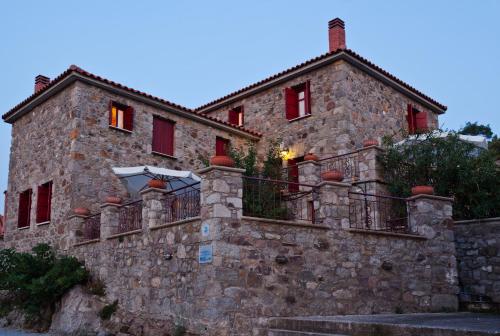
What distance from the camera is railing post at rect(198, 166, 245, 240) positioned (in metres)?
8.45

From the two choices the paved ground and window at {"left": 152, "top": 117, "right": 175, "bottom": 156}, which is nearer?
the paved ground

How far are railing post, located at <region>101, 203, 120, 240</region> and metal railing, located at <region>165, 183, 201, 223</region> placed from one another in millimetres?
1978

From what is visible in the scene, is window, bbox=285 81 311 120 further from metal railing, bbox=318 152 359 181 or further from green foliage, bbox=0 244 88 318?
green foliage, bbox=0 244 88 318

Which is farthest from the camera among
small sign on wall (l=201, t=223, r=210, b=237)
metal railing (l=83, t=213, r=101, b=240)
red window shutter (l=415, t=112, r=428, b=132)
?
red window shutter (l=415, t=112, r=428, b=132)

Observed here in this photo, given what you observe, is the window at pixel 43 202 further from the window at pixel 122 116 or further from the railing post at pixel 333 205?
the railing post at pixel 333 205

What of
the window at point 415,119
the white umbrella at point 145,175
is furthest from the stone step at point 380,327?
the window at point 415,119

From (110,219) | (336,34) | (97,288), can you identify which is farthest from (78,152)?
(336,34)

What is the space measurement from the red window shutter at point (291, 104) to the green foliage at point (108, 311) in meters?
8.59

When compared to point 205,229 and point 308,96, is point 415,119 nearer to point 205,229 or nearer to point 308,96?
point 308,96

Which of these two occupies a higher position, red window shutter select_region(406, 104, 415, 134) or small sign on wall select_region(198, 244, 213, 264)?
red window shutter select_region(406, 104, 415, 134)

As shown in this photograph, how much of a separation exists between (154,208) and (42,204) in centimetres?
625

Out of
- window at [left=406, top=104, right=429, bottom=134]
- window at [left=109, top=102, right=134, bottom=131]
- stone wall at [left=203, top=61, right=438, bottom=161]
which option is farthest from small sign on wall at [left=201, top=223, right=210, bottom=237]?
window at [left=406, top=104, right=429, bottom=134]

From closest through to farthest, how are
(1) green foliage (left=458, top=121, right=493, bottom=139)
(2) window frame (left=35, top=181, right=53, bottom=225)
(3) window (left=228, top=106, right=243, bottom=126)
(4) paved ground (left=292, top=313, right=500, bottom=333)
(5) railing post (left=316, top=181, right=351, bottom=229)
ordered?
1. (4) paved ground (left=292, top=313, right=500, bottom=333)
2. (5) railing post (left=316, top=181, right=351, bottom=229)
3. (2) window frame (left=35, top=181, right=53, bottom=225)
4. (3) window (left=228, top=106, right=243, bottom=126)
5. (1) green foliage (left=458, top=121, right=493, bottom=139)

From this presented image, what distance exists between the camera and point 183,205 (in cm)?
1034
